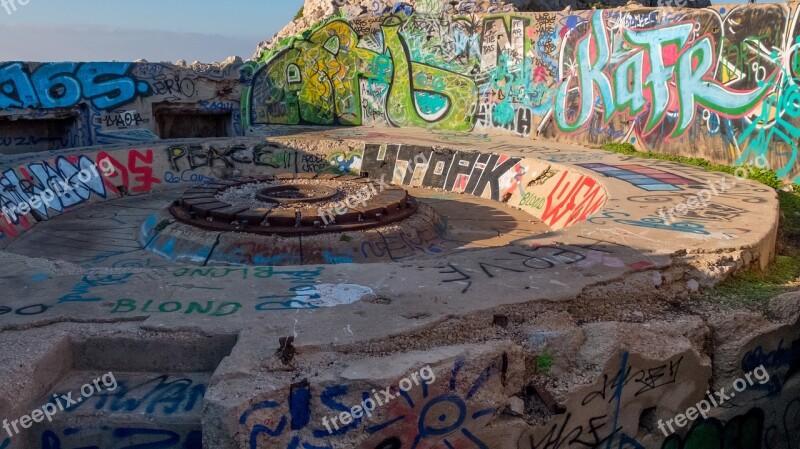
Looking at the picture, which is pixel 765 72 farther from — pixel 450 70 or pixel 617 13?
pixel 450 70

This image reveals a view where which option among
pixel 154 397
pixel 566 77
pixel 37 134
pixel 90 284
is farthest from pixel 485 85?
pixel 154 397

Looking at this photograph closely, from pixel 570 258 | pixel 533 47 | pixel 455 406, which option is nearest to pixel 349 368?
pixel 455 406

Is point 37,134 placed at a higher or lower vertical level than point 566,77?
lower

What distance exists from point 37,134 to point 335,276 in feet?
41.4

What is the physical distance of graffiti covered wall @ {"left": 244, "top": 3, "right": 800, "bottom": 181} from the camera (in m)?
10.8

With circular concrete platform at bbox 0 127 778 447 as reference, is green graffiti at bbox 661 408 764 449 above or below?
below

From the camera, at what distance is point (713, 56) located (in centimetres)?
1157

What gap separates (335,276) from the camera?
5590mm

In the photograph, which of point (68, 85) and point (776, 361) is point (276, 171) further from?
point (776, 361)

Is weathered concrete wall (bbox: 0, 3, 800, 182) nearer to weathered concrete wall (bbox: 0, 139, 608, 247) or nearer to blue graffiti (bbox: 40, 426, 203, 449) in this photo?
weathered concrete wall (bbox: 0, 139, 608, 247)

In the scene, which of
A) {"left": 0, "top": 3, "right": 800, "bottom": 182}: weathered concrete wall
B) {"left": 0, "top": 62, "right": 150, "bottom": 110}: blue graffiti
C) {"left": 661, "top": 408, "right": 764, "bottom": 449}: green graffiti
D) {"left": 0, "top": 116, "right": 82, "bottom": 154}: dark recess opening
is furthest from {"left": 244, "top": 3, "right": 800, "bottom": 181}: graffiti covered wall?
{"left": 661, "top": 408, "right": 764, "bottom": 449}: green graffiti

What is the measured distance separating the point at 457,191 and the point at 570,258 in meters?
7.88

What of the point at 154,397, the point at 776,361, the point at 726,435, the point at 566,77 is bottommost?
the point at 726,435

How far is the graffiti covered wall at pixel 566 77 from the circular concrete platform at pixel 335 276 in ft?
4.84
